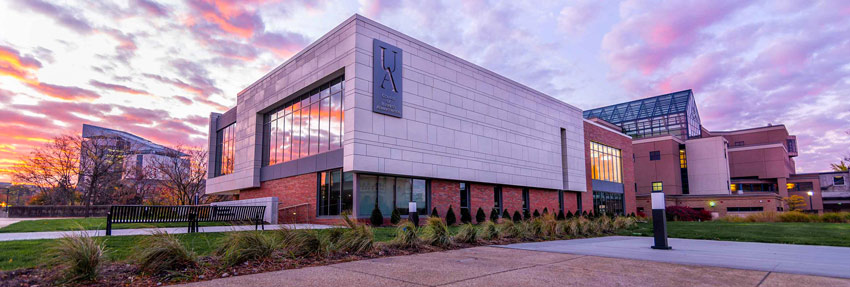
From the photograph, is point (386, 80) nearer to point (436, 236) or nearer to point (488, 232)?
point (488, 232)

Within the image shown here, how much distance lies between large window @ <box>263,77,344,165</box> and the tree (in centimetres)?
6232

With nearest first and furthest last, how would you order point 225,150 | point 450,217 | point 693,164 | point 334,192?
point 334,192 → point 450,217 → point 225,150 → point 693,164

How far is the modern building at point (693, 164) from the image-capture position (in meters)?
51.2

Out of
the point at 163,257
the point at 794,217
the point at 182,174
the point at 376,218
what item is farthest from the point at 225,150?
the point at 794,217

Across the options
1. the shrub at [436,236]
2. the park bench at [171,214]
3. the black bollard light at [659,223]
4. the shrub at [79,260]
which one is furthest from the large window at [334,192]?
the shrub at [79,260]

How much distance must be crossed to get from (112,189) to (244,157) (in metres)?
23.2

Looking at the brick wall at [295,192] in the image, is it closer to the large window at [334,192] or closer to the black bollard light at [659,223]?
the large window at [334,192]

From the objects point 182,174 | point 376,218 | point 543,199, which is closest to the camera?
point 376,218

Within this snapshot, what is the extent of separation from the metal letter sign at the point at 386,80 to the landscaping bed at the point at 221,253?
9.03 meters

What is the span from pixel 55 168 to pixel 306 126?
2809 cm

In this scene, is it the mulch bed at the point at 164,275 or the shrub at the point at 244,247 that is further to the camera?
the shrub at the point at 244,247

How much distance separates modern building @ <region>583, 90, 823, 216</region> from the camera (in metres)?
51.2

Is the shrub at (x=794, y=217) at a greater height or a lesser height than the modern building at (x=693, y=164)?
lesser

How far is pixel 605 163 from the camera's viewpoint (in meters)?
36.2
